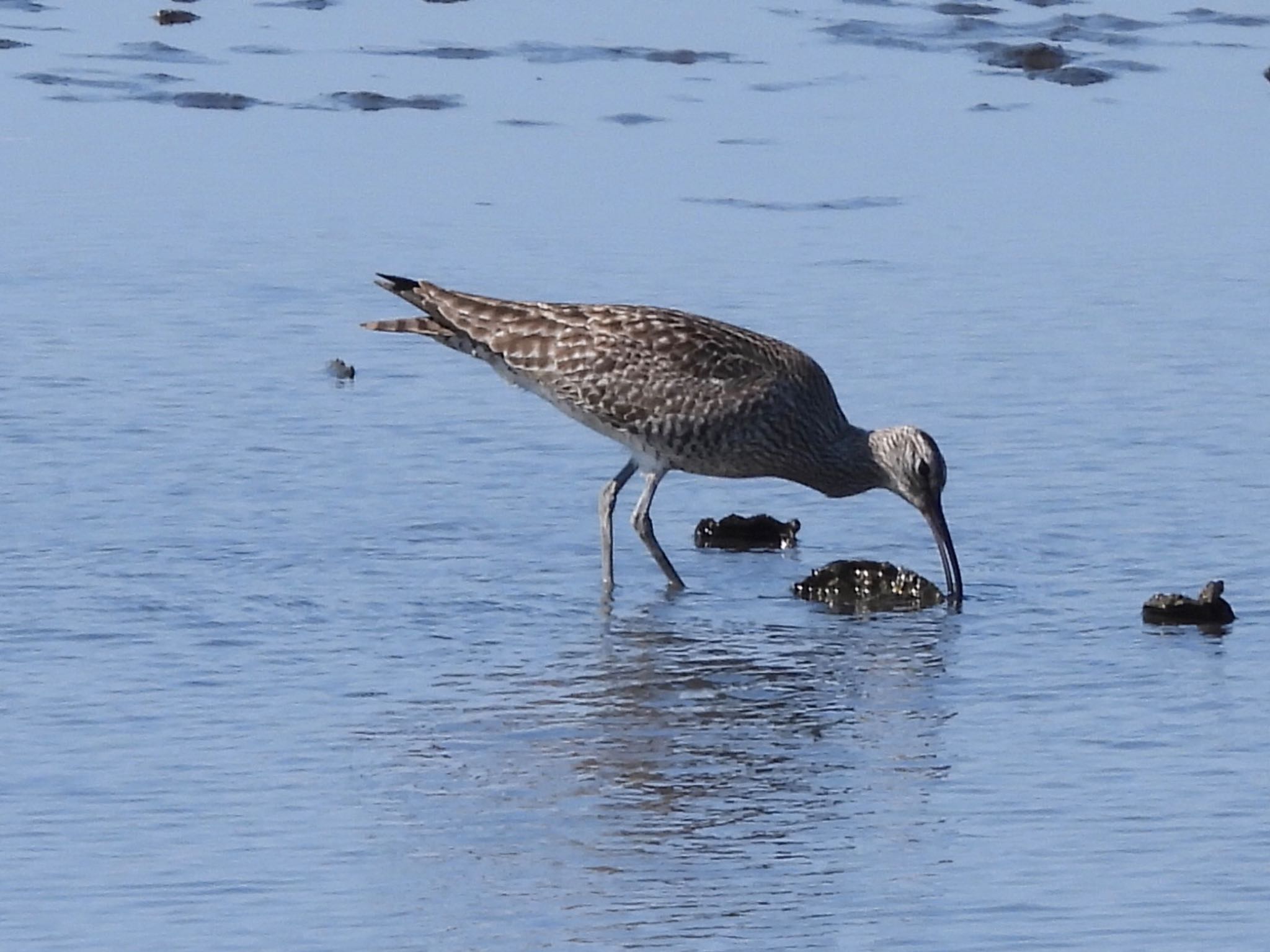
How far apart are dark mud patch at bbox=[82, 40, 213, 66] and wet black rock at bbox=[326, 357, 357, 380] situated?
7.58m

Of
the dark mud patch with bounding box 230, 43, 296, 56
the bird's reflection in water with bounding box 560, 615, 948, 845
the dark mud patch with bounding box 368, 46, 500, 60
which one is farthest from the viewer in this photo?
the dark mud patch with bounding box 368, 46, 500, 60

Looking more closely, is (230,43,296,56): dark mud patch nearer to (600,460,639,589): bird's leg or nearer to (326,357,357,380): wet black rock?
(326,357,357,380): wet black rock

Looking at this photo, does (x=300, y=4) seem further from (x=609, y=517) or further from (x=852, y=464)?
(x=609, y=517)

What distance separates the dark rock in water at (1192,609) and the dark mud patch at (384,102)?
10.5m

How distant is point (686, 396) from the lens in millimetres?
11828

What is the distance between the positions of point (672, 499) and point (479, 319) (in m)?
1.24

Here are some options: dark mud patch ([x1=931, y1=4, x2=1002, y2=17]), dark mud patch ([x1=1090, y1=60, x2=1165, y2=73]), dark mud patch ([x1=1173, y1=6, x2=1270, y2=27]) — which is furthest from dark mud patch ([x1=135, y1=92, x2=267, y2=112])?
dark mud patch ([x1=1173, y1=6, x2=1270, y2=27])

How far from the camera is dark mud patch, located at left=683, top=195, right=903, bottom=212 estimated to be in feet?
57.6

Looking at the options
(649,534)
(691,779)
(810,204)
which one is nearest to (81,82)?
(810,204)

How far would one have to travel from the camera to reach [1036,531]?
11781mm

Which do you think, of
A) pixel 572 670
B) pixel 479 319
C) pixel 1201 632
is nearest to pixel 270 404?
pixel 479 319

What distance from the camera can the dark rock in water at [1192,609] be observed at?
10367 millimetres

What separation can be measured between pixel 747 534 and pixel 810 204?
611 centimetres

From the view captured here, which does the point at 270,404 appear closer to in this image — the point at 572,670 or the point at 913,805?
the point at 572,670
